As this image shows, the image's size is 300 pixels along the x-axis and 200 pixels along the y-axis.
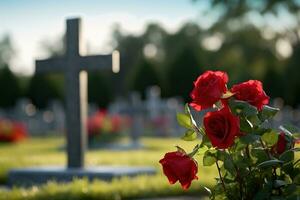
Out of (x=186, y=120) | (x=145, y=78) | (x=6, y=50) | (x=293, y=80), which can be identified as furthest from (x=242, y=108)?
(x=6, y=50)

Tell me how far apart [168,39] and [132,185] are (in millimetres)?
45206

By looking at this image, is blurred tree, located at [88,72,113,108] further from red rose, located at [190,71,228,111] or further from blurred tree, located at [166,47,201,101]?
red rose, located at [190,71,228,111]

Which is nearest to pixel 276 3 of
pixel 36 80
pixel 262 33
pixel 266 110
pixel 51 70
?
pixel 262 33

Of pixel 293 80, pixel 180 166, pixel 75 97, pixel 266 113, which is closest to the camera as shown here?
pixel 180 166

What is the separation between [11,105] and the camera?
3625 cm

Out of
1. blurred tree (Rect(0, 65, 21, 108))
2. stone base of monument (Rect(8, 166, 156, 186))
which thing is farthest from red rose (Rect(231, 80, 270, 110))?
blurred tree (Rect(0, 65, 21, 108))

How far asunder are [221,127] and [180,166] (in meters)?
0.27

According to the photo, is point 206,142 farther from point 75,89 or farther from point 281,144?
point 75,89

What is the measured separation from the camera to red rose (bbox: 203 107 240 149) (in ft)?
9.14

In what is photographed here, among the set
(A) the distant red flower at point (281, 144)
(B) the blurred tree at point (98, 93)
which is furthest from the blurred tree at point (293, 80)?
(A) the distant red flower at point (281, 144)

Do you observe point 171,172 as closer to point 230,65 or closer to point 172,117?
point 172,117

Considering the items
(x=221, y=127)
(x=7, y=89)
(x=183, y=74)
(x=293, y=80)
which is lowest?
(x=221, y=127)

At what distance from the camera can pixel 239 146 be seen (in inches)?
118

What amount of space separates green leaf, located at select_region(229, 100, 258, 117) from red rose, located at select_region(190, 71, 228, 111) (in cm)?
7
